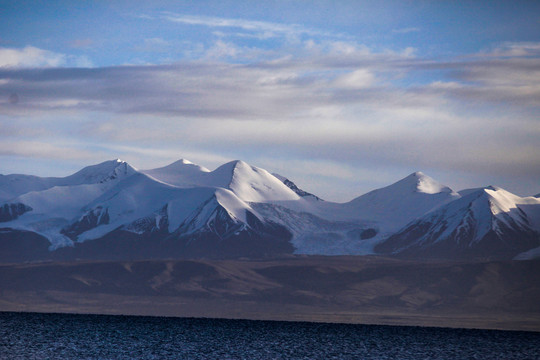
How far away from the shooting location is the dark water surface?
264 feet

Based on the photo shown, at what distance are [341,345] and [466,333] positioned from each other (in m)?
31.1

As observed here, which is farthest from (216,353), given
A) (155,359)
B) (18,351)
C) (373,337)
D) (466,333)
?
(466,333)

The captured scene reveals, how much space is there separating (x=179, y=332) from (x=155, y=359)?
2637 cm

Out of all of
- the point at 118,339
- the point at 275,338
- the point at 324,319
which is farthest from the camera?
the point at 324,319

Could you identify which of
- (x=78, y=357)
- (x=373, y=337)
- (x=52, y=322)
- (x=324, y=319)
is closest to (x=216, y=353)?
(x=78, y=357)

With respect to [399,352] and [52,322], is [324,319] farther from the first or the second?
[399,352]

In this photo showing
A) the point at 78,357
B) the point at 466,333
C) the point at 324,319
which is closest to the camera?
the point at 78,357

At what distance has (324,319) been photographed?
648 feet

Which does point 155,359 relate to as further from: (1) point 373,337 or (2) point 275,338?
(1) point 373,337

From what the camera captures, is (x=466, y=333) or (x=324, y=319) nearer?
(x=466, y=333)

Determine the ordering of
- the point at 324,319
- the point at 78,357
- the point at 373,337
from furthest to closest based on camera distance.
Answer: the point at 324,319
the point at 373,337
the point at 78,357

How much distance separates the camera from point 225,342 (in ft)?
304

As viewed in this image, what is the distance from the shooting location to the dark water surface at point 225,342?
8056cm

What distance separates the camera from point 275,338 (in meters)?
99.8
